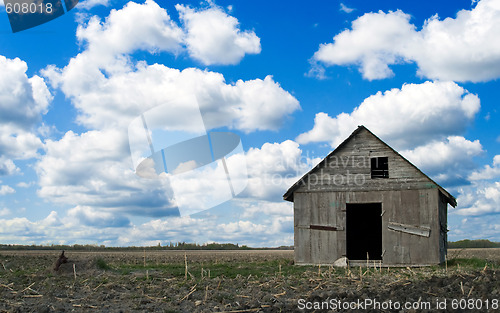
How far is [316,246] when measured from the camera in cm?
2111

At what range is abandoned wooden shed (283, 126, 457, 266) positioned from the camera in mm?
20406

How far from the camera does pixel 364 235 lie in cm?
2633

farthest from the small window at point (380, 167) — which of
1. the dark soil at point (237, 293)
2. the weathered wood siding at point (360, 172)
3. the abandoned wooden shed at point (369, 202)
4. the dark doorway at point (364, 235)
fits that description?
the dark soil at point (237, 293)

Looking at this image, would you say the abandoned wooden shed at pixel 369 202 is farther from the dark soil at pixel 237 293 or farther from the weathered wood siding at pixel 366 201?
the dark soil at pixel 237 293

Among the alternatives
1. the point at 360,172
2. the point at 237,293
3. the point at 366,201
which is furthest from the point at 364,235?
the point at 237,293

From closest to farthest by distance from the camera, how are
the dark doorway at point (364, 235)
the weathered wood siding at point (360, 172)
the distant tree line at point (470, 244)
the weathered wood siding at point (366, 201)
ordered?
the weathered wood siding at point (366, 201), the weathered wood siding at point (360, 172), the dark doorway at point (364, 235), the distant tree line at point (470, 244)

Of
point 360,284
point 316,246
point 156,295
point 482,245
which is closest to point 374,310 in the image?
point 360,284

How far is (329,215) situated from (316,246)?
1488 millimetres

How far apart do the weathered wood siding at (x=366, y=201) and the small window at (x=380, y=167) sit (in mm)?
466

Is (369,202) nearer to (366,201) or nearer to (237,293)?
(366,201)

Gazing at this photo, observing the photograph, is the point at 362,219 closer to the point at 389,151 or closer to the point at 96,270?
the point at 389,151

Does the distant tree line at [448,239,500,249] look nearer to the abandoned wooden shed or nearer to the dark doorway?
the dark doorway

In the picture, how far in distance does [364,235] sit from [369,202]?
6007 mm

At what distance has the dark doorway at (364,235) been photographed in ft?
85.4
